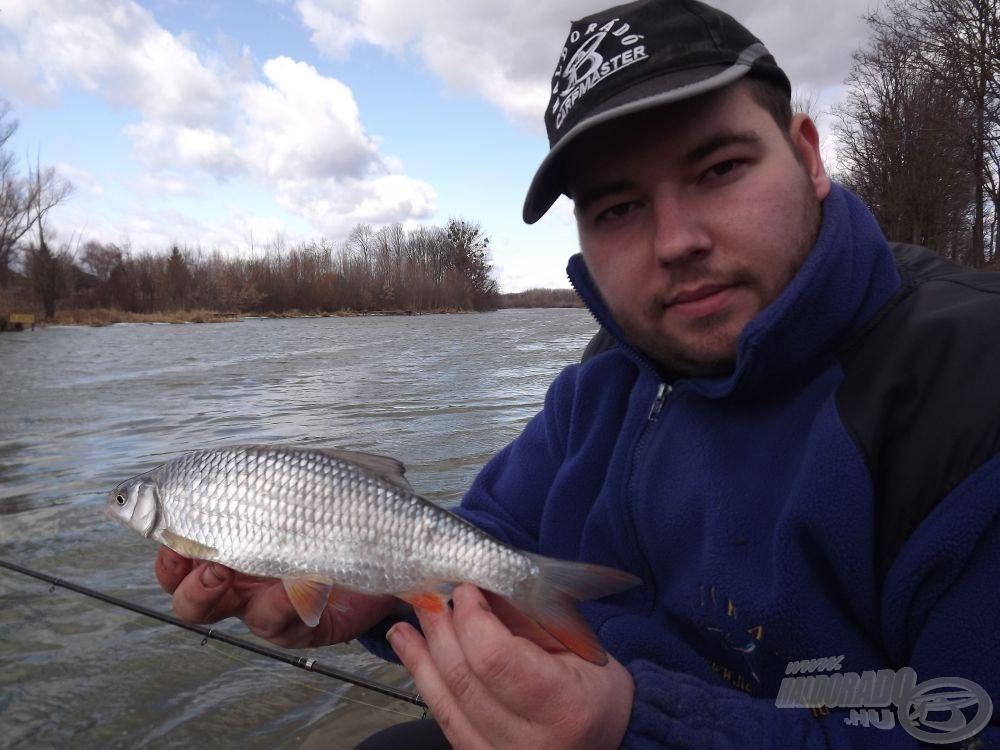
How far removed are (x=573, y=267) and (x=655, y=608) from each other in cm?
93

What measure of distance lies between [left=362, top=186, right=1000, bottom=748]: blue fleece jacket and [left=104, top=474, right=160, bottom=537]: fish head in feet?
3.65

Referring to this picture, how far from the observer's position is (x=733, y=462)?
1.59 metres

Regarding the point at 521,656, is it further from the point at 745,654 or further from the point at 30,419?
the point at 30,419

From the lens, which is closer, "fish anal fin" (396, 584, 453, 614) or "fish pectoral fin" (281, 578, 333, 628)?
"fish anal fin" (396, 584, 453, 614)

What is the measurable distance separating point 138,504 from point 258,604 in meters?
0.47

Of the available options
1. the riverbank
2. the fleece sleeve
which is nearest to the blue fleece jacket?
the fleece sleeve

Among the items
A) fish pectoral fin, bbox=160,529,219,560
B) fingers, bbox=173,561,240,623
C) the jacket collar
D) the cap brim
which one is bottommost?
fingers, bbox=173,561,240,623

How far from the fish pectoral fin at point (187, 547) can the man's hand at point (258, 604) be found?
0.10 feet

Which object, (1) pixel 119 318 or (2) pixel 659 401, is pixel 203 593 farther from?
(1) pixel 119 318

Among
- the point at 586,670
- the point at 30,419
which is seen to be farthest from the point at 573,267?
the point at 30,419

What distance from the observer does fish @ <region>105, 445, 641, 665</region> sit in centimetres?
171

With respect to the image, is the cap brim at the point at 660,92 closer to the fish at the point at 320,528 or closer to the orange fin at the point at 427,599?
the fish at the point at 320,528

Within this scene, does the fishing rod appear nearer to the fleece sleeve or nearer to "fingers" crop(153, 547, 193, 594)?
"fingers" crop(153, 547, 193, 594)

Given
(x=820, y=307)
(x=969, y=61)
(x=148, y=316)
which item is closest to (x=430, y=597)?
(x=820, y=307)
